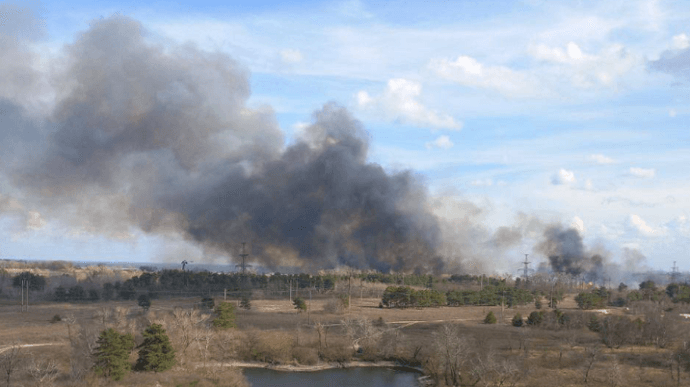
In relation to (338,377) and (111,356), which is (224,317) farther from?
(111,356)

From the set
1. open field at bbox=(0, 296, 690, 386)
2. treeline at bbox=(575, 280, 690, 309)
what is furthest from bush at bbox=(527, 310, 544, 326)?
treeline at bbox=(575, 280, 690, 309)

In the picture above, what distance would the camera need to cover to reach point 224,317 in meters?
74.1

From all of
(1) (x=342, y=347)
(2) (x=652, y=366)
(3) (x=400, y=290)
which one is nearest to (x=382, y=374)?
(1) (x=342, y=347)

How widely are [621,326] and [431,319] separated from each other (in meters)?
25.3

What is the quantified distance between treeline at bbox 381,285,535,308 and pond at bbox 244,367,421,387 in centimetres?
3662

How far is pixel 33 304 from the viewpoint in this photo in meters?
97.2

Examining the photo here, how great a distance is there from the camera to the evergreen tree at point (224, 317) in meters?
73.1

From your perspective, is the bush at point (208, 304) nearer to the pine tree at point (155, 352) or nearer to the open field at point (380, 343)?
the open field at point (380, 343)

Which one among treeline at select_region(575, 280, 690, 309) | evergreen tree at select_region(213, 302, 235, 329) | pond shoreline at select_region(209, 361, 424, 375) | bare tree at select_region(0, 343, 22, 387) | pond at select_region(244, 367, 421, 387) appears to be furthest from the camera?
treeline at select_region(575, 280, 690, 309)

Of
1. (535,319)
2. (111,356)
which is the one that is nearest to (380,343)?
(535,319)

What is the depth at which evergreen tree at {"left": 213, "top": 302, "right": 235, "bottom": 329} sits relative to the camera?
73062 millimetres

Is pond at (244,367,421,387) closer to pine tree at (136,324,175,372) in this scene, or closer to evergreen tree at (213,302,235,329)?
pine tree at (136,324,175,372)

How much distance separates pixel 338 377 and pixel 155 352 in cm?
1710

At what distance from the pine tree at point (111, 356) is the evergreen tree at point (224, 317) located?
20375 mm
